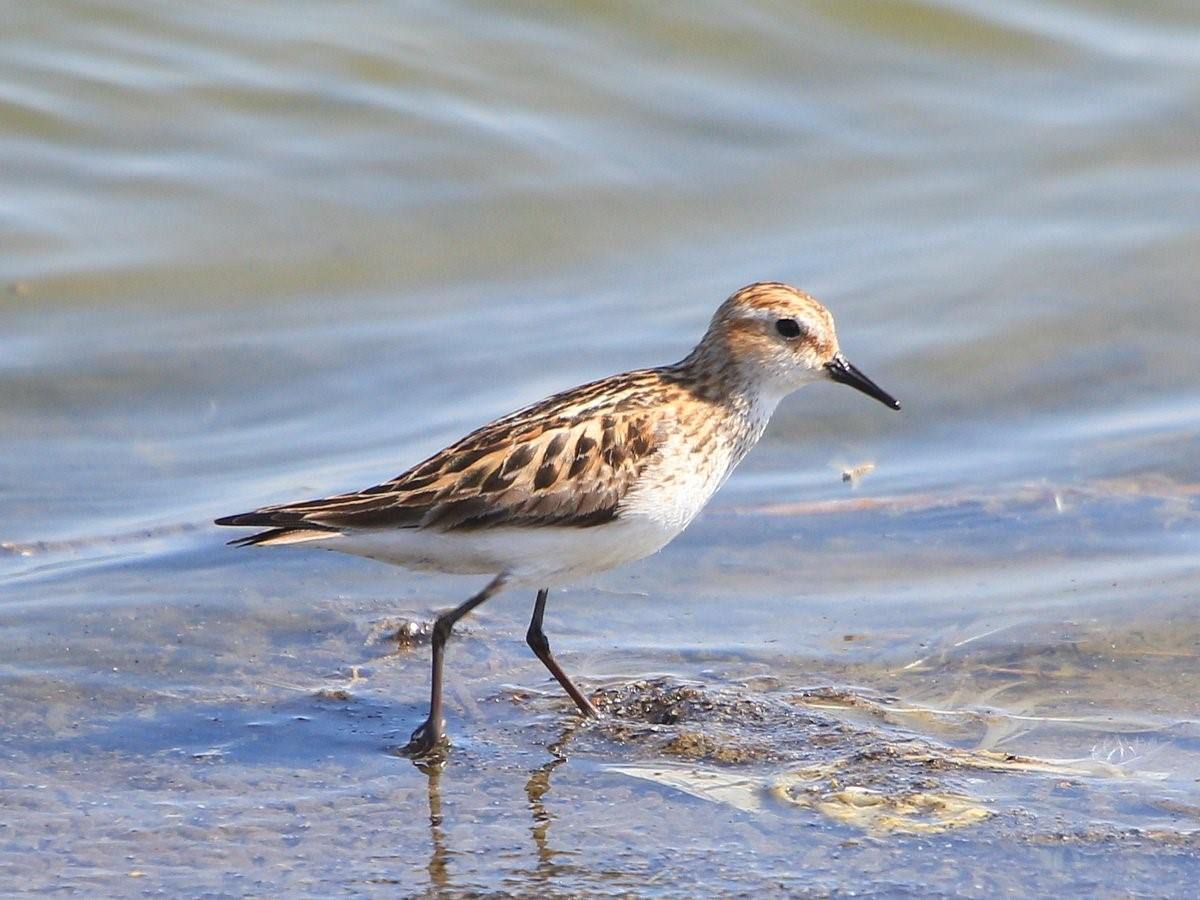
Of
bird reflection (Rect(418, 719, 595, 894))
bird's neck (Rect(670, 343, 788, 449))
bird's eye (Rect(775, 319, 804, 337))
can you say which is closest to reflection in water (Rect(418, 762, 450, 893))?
bird reflection (Rect(418, 719, 595, 894))

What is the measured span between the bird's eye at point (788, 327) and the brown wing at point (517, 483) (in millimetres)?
697

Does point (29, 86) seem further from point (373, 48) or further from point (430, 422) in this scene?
point (430, 422)

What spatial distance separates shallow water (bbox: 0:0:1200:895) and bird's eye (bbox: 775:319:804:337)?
4.01 feet

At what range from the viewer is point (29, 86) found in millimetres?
13117

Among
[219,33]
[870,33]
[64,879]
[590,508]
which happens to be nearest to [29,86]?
[219,33]

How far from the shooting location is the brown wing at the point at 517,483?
668 centimetres

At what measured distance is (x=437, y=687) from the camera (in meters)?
6.58

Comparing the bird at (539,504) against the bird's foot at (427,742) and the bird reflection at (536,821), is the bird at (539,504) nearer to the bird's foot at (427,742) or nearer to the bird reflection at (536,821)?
the bird's foot at (427,742)

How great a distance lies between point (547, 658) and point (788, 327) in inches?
63.1

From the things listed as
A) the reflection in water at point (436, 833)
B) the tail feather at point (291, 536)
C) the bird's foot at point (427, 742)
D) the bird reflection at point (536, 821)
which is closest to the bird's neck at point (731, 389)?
the bird reflection at point (536, 821)

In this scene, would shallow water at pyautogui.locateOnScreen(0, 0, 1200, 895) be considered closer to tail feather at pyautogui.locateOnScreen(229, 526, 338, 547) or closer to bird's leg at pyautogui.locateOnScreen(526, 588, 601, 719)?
bird's leg at pyautogui.locateOnScreen(526, 588, 601, 719)

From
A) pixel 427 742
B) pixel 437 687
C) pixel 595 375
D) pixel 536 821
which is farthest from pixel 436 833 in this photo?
pixel 595 375

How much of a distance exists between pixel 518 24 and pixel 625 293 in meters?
3.53

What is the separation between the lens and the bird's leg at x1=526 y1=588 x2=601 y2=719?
6.75m
